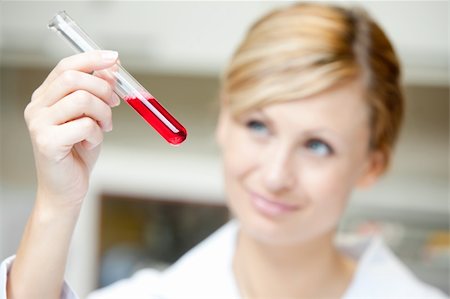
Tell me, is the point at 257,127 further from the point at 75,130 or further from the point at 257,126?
the point at 75,130

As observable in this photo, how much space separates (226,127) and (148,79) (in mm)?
697

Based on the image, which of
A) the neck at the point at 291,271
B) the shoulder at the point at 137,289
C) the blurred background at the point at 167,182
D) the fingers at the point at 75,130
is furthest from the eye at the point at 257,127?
the blurred background at the point at 167,182

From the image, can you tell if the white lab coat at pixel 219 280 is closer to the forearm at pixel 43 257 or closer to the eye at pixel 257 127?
the eye at pixel 257 127

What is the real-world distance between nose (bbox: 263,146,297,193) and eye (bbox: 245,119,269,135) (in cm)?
4

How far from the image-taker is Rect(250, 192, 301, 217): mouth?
795 mm

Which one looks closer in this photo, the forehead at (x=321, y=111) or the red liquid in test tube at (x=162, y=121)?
the red liquid in test tube at (x=162, y=121)

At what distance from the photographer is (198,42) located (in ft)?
4.36

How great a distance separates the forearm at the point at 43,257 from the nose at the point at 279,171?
1.05ft

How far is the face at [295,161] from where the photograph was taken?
79 centimetres

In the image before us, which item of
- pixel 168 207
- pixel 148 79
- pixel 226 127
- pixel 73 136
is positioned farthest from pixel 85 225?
pixel 73 136

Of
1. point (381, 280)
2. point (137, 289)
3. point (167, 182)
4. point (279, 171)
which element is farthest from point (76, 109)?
point (167, 182)

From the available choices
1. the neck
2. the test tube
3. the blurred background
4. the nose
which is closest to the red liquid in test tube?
the test tube

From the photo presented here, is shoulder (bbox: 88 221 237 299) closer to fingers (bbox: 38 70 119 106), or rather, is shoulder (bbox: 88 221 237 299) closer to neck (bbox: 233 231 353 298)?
neck (bbox: 233 231 353 298)

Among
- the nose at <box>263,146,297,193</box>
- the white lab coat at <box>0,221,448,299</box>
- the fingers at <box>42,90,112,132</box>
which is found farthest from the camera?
the white lab coat at <box>0,221,448,299</box>
